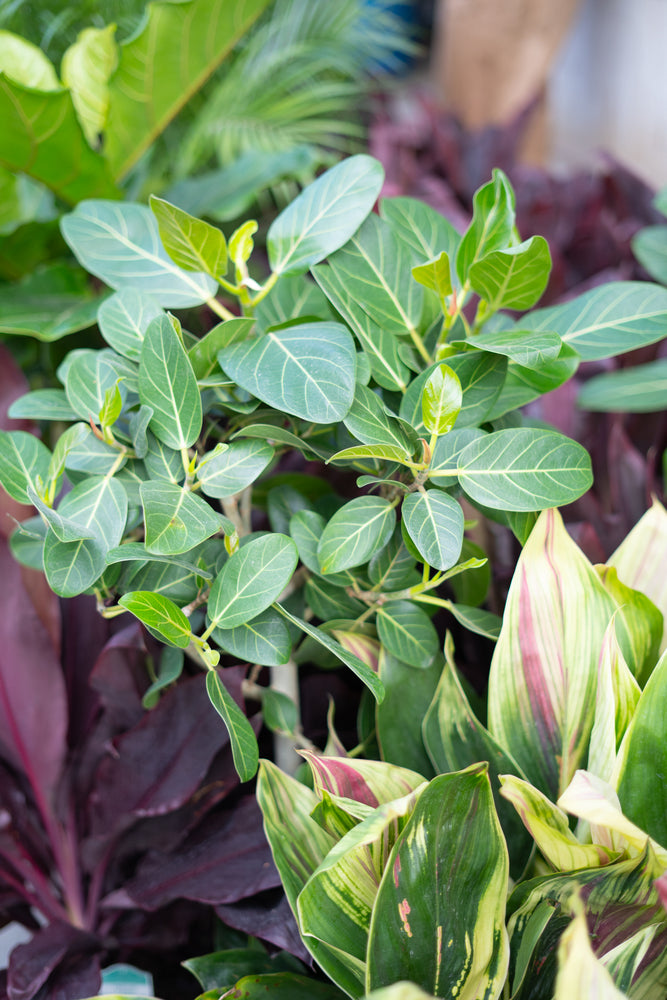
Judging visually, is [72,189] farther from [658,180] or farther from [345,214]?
[658,180]

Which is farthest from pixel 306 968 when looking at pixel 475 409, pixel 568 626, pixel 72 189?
pixel 72 189

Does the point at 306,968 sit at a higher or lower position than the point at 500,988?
lower

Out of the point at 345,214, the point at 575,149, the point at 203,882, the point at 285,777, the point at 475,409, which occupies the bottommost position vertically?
the point at 575,149

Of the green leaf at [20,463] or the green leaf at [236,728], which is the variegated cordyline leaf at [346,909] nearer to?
the green leaf at [236,728]

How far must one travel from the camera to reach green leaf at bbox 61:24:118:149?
876mm

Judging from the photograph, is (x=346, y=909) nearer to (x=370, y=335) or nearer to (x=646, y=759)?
(x=646, y=759)

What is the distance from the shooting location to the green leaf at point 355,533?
1.46 ft

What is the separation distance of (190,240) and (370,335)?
0.46ft

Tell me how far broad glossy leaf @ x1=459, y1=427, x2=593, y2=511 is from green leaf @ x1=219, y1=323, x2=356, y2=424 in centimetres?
9

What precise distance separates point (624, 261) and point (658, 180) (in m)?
1.00

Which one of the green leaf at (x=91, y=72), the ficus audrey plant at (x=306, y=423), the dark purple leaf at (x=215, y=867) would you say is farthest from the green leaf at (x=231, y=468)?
the green leaf at (x=91, y=72)

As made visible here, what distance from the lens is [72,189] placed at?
0.94 metres

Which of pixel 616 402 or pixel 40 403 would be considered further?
pixel 616 402

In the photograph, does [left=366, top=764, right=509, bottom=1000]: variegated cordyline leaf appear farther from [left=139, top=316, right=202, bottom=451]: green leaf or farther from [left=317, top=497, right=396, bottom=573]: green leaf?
[left=139, top=316, right=202, bottom=451]: green leaf
